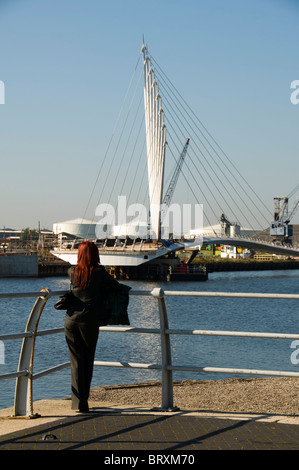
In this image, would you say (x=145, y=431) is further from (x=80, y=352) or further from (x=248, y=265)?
(x=248, y=265)

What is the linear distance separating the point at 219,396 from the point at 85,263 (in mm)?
4000

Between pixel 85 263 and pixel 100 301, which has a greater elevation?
pixel 85 263

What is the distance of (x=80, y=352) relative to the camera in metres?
7.16

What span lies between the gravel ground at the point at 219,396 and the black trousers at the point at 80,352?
169 centimetres

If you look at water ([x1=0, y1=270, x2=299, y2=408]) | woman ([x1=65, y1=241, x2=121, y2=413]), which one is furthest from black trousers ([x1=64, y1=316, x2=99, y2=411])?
water ([x1=0, y1=270, x2=299, y2=408])

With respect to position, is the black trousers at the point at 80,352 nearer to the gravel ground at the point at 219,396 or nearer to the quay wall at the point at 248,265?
the gravel ground at the point at 219,396

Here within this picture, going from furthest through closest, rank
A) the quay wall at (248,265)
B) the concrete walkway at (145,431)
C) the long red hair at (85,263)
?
the quay wall at (248,265)
the long red hair at (85,263)
the concrete walkway at (145,431)

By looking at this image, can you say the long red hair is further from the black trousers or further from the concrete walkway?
the concrete walkway

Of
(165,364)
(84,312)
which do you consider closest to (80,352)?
(84,312)

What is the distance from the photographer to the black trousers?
7105 millimetres

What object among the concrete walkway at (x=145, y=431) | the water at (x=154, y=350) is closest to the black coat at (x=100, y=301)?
the concrete walkway at (x=145, y=431)

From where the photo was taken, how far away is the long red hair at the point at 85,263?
703cm

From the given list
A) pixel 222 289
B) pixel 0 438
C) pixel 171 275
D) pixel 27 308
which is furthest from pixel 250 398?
pixel 171 275

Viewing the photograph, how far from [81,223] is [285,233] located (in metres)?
49.6
